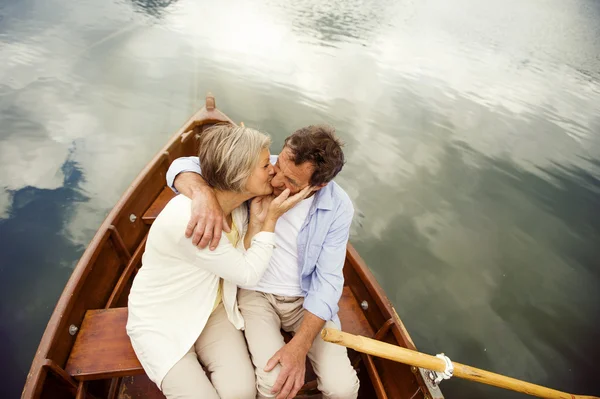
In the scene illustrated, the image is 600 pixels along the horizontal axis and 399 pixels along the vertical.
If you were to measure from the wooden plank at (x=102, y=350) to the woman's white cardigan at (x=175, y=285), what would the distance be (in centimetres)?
28

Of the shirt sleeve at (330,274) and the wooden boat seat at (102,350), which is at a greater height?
the shirt sleeve at (330,274)

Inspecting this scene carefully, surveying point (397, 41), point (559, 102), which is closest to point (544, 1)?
point (397, 41)

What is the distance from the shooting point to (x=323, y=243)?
2682 millimetres

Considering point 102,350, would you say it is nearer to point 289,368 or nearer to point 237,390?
point 237,390

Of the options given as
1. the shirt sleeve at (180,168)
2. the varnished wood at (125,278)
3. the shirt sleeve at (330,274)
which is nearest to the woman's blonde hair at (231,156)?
the shirt sleeve at (180,168)

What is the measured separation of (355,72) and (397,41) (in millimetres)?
10005

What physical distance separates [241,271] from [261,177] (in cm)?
62

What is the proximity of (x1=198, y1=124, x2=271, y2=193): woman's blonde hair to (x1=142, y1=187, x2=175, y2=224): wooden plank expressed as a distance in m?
2.37

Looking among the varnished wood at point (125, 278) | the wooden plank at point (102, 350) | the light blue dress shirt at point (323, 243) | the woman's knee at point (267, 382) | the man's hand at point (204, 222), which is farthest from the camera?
the varnished wood at point (125, 278)

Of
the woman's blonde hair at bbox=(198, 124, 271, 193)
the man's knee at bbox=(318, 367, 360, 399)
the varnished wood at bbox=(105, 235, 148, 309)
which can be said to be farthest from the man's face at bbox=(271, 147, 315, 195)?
the varnished wood at bbox=(105, 235, 148, 309)

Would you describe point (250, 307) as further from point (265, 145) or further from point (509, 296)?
point (509, 296)

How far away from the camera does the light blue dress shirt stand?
8.45ft

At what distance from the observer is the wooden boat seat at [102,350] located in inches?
91.8

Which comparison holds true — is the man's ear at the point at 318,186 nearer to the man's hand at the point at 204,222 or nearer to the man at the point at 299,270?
the man at the point at 299,270
